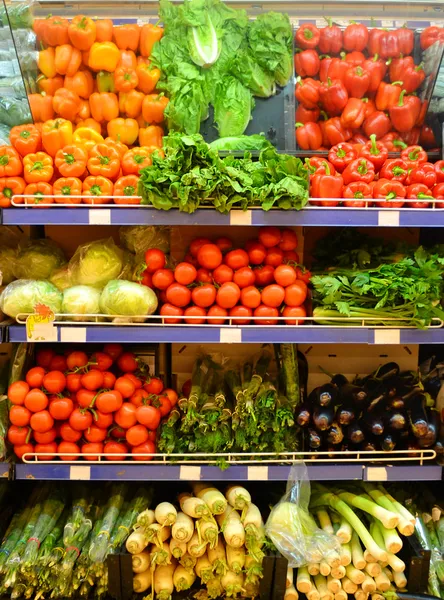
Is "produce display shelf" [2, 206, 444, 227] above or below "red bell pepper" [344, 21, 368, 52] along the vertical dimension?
below

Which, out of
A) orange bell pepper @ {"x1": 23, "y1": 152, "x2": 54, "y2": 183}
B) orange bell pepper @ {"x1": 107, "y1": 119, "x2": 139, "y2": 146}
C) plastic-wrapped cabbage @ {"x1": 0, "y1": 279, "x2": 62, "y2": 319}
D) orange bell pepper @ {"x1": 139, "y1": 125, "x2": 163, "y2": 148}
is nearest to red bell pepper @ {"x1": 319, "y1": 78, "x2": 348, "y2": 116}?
orange bell pepper @ {"x1": 139, "y1": 125, "x2": 163, "y2": 148}

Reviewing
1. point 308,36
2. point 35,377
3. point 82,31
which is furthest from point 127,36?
point 35,377

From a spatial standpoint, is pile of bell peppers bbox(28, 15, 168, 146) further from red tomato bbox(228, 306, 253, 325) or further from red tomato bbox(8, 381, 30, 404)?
red tomato bbox(8, 381, 30, 404)

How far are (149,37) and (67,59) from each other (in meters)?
0.45

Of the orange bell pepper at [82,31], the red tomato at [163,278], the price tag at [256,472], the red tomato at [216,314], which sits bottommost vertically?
the price tag at [256,472]

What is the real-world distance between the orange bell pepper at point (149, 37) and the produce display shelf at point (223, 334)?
5.04 feet

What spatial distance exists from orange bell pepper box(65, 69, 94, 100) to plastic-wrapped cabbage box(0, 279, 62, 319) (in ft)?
3.49

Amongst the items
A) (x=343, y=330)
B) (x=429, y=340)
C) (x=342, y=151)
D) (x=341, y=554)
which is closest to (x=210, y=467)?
(x=341, y=554)

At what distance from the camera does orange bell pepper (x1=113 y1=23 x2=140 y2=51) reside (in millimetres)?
2602

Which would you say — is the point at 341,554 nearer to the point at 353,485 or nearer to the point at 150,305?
the point at 353,485

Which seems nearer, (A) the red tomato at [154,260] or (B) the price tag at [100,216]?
(B) the price tag at [100,216]

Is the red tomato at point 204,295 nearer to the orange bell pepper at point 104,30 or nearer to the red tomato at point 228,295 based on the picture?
the red tomato at point 228,295

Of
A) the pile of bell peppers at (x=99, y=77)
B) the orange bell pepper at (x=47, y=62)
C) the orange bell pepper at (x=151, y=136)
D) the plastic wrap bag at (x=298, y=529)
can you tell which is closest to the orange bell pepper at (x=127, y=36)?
the pile of bell peppers at (x=99, y=77)

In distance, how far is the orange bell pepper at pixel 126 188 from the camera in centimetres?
220
